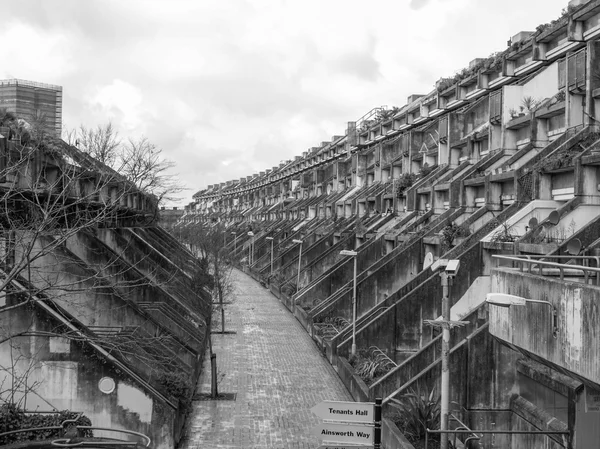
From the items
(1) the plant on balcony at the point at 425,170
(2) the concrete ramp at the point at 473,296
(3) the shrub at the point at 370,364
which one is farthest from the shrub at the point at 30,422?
(1) the plant on balcony at the point at 425,170

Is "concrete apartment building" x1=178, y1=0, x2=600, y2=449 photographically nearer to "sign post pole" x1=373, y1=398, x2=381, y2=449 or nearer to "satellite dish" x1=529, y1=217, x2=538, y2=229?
"satellite dish" x1=529, y1=217, x2=538, y2=229

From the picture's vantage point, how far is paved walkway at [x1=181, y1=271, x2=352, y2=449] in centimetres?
1712

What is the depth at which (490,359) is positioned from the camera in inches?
660

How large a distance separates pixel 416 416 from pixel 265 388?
6.80 metres

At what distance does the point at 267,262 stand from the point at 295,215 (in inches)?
459

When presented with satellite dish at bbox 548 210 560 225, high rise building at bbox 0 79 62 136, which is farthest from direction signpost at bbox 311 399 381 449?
high rise building at bbox 0 79 62 136

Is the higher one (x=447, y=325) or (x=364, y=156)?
(x=364, y=156)

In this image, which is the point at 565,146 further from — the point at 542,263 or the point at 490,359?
the point at 542,263

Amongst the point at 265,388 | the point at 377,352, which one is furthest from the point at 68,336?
the point at 377,352

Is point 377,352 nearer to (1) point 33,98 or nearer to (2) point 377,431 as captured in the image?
(2) point 377,431

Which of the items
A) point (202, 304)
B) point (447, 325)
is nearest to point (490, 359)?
point (447, 325)

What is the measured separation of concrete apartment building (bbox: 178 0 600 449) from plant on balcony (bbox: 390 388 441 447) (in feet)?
1.26

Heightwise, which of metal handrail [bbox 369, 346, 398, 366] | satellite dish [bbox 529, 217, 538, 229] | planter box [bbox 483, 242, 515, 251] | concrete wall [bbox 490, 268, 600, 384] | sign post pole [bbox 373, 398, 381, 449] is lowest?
metal handrail [bbox 369, 346, 398, 366]

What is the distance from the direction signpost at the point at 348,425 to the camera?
33.6 ft
